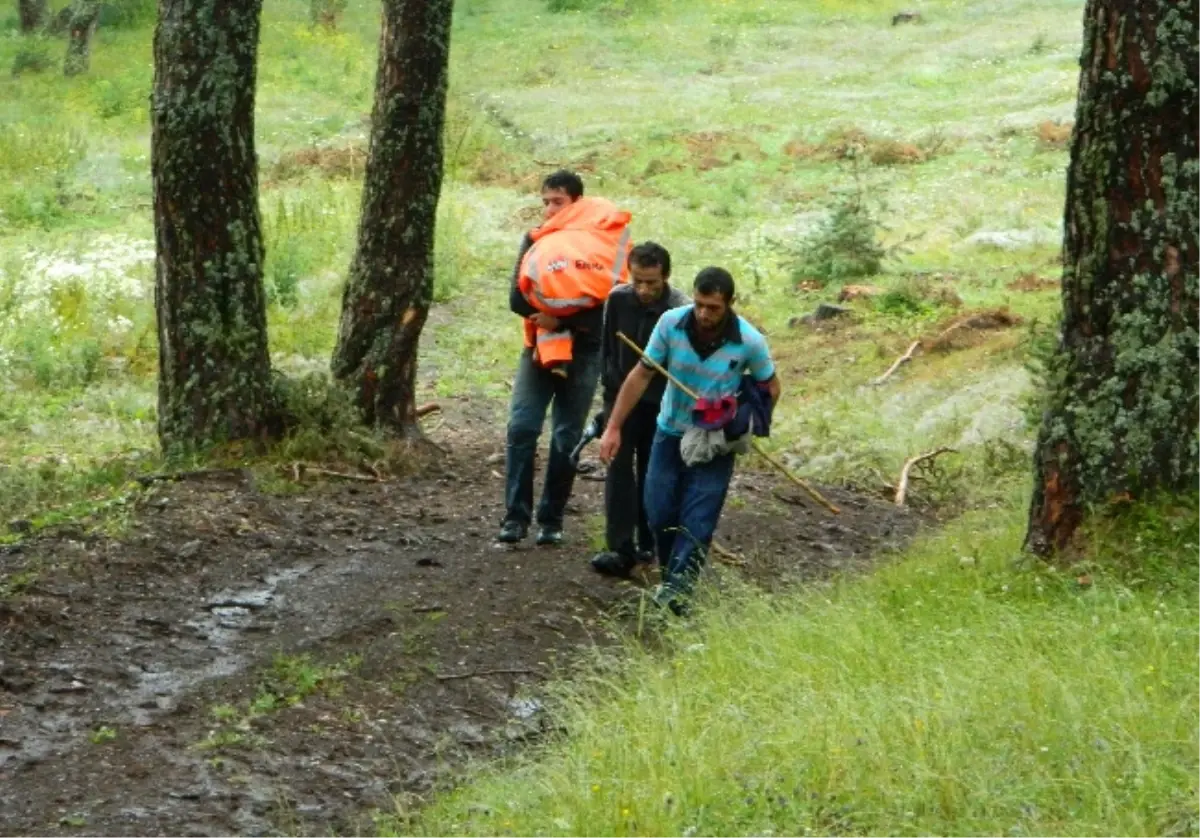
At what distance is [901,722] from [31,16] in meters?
37.9

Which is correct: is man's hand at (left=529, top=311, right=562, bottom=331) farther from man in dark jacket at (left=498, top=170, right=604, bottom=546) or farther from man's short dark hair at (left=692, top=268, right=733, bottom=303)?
man's short dark hair at (left=692, top=268, right=733, bottom=303)

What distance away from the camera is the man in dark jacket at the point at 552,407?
9.39 metres

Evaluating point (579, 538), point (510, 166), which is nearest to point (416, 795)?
point (579, 538)

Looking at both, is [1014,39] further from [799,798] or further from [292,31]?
[799,798]

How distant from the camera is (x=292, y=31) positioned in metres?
39.3

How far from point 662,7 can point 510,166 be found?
20248 millimetres

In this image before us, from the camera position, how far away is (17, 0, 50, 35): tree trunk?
1563 inches

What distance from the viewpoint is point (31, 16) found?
39.7 metres

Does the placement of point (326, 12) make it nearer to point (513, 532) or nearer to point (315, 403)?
point (315, 403)

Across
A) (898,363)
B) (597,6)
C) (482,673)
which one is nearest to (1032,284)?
(898,363)

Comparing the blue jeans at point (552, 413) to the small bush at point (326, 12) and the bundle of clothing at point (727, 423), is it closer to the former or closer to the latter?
the bundle of clothing at point (727, 423)

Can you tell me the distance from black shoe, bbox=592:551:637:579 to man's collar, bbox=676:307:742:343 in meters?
1.58

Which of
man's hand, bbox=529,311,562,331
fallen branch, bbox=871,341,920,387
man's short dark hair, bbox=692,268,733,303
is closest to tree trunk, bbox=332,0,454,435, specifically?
man's hand, bbox=529,311,562,331

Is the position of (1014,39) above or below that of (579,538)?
above
